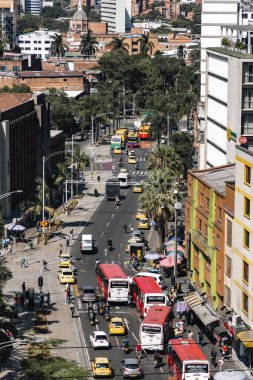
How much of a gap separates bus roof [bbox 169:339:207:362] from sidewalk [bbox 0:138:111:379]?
763 centimetres

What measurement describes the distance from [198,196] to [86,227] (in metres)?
39.7

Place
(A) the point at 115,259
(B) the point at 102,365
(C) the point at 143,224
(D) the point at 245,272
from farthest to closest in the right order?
(C) the point at 143,224 → (A) the point at 115,259 → (D) the point at 245,272 → (B) the point at 102,365

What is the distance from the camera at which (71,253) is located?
133 meters

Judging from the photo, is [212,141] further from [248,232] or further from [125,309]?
[248,232]

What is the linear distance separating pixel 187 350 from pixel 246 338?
18.0 ft

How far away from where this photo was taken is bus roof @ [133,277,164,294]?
106 metres

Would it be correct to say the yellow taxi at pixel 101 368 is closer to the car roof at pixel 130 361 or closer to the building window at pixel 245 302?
the car roof at pixel 130 361

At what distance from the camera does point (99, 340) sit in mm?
95562

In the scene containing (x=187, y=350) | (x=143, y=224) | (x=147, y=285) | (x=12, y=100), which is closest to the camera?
(x=187, y=350)

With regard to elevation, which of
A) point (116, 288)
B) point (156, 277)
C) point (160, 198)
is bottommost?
point (156, 277)

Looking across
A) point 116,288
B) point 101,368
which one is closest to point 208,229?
point 116,288

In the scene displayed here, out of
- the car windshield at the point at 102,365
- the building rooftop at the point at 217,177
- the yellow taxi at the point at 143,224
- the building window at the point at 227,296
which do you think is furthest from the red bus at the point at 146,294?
the yellow taxi at the point at 143,224

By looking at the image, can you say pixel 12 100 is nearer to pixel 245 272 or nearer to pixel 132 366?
pixel 245 272

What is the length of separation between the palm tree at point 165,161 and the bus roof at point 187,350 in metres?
69.5
